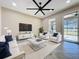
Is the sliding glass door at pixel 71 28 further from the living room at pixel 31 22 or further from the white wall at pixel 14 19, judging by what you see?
the white wall at pixel 14 19

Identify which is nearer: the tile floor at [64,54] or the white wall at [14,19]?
the tile floor at [64,54]

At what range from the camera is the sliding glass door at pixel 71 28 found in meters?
6.54

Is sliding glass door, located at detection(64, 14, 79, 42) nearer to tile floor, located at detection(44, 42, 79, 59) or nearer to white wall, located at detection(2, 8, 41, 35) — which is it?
tile floor, located at detection(44, 42, 79, 59)

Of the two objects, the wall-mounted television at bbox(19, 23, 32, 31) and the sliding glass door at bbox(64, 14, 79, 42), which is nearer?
the sliding glass door at bbox(64, 14, 79, 42)

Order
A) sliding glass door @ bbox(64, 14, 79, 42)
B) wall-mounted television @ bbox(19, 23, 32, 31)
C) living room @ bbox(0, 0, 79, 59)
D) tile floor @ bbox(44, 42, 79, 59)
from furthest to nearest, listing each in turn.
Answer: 1. wall-mounted television @ bbox(19, 23, 32, 31)
2. sliding glass door @ bbox(64, 14, 79, 42)
3. living room @ bbox(0, 0, 79, 59)
4. tile floor @ bbox(44, 42, 79, 59)

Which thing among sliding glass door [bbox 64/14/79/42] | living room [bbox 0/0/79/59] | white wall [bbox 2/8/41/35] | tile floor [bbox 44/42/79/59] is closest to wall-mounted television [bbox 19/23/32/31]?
living room [bbox 0/0/79/59]

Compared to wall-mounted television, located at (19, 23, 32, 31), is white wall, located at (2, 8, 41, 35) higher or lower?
higher

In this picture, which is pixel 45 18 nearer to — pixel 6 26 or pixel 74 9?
pixel 74 9

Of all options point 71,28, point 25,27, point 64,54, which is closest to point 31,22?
point 25,27

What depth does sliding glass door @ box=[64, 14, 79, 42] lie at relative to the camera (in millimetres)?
6545

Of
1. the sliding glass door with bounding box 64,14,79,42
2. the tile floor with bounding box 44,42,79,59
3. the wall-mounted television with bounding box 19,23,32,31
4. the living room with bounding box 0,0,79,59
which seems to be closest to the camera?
the tile floor with bounding box 44,42,79,59

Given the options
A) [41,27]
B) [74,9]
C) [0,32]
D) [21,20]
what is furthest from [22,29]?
[74,9]

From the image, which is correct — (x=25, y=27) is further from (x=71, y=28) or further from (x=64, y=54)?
(x=64, y=54)

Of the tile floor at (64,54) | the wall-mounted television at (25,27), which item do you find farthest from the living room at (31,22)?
the tile floor at (64,54)
